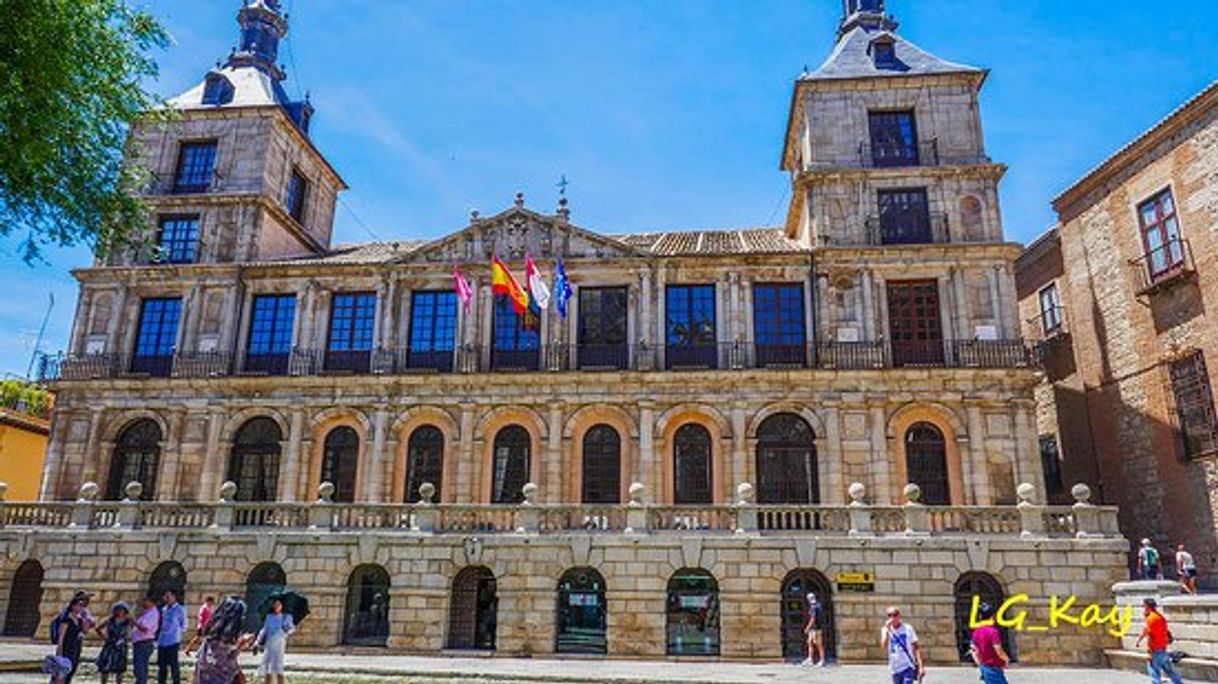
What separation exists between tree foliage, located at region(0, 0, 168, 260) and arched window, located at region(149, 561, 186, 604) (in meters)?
9.14

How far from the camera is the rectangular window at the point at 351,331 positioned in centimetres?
2656

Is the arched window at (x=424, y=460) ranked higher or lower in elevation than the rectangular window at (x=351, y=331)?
lower

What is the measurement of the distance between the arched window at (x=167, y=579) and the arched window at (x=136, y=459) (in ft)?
16.3

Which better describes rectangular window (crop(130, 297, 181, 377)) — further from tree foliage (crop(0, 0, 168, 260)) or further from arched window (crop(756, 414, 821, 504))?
arched window (crop(756, 414, 821, 504))

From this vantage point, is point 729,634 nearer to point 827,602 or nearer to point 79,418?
point 827,602

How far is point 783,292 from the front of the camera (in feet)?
85.3

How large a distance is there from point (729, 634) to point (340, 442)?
1358 centimetres

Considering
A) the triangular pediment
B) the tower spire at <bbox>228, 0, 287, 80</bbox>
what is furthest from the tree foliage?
the tower spire at <bbox>228, 0, 287, 80</bbox>

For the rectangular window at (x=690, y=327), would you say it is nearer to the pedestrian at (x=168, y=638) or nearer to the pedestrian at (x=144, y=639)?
the pedestrian at (x=168, y=638)

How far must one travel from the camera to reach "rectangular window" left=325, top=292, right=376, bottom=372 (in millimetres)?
26562

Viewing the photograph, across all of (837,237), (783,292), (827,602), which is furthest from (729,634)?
(837,237)

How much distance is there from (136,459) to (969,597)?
80.8 feet

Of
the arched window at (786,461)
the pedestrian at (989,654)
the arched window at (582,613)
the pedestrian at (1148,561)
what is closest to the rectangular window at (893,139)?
the arched window at (786,461)

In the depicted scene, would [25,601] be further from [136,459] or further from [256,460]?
[256,460]
